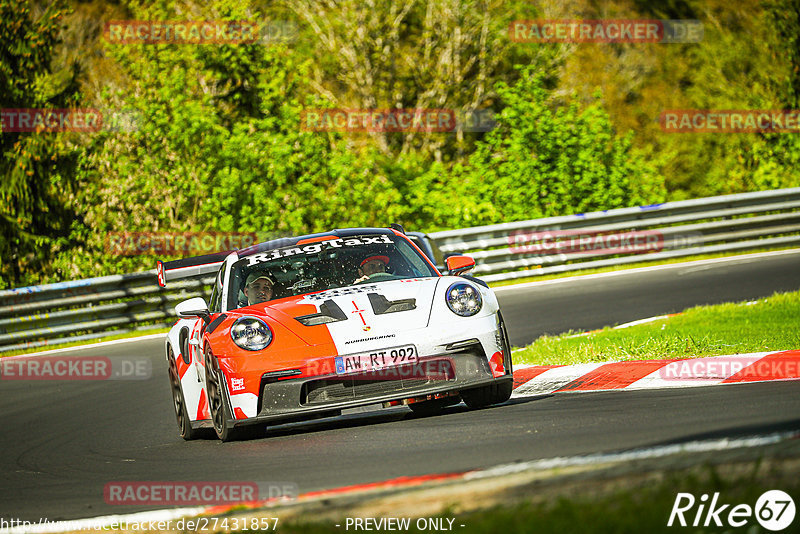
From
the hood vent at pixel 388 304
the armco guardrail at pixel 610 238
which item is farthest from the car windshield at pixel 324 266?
the armco guardrail at pixel 610 238

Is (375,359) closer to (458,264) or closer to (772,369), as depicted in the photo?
(458,264)

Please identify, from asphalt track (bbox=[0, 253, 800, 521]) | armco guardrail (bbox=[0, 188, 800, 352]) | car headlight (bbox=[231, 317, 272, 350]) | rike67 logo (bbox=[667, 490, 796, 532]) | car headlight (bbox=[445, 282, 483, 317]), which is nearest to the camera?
rike67 logo (bbox=[667, 490, 796, 532])

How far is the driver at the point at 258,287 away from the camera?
26.8 ft

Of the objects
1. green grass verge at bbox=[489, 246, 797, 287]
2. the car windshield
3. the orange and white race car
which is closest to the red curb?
the orange and white race car

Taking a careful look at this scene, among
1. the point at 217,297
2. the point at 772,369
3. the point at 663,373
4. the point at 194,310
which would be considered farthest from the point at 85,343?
the point at 772,369

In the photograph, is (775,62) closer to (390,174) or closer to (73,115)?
(390,174)

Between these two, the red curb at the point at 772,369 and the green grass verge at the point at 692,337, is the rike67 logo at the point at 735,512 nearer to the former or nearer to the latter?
the red curb at the point at 772,369

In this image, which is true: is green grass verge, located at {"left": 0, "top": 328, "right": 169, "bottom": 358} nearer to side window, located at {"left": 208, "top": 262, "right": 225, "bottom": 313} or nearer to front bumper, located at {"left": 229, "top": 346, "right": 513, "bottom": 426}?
side window, located at {"left": 208, "top": 262, "right": 225, "bottom": 313}

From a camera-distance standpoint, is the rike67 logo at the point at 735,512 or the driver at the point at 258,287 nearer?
the rike67 logo at the point at 735,512

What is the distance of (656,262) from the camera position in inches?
745

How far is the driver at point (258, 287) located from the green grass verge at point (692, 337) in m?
2.52

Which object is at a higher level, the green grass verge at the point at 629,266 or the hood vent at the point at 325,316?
the hood vent at the point at 325,316

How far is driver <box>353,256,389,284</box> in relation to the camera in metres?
8.38

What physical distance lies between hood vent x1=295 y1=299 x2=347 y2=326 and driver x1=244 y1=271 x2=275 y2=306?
0.86m
